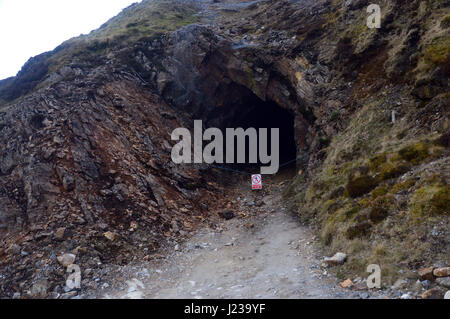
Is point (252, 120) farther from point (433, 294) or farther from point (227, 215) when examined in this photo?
point (433, 294)

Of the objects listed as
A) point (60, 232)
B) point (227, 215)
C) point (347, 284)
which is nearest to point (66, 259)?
point (60, 232)

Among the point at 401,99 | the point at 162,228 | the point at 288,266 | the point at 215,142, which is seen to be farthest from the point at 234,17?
the point at 288,266

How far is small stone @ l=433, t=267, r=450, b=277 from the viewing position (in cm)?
883

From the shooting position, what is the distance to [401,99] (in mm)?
18047

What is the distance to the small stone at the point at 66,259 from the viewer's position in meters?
14.4

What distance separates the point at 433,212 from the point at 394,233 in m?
1.57

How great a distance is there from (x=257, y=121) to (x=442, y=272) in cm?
2977

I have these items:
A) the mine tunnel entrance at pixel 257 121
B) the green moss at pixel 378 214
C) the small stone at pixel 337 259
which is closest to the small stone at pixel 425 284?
the small stone at pixel 337 259

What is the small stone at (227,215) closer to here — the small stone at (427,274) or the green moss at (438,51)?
the small stone at (427,274)

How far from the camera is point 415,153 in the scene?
47.6 ft

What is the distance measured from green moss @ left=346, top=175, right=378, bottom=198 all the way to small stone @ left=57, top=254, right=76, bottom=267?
14.7 m

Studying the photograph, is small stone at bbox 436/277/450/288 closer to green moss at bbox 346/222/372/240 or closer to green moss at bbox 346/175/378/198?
green moss at bbox 346/222/372/240

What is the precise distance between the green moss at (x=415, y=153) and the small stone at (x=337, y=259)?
588cm

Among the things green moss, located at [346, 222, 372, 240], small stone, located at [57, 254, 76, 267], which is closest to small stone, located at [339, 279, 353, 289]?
green moss, located at [346, 222, 372, 240]
